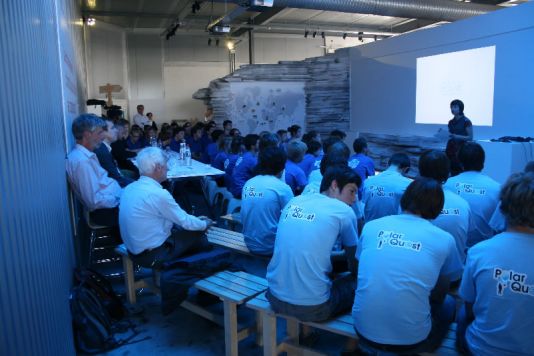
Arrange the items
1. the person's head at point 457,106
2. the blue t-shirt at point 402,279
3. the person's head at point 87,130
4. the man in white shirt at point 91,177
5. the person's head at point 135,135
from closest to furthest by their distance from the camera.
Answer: the blue t-shirt at point 402,279, the man in white shirt at point 91,177, the person's head at point 87,130, the person's head at point 457,106, the person's head at point 135,135

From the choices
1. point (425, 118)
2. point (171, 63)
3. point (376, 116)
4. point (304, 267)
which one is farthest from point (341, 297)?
point (171, 63)

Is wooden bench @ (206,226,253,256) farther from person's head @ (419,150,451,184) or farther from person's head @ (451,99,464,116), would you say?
person's head @ (451,99,464,116)

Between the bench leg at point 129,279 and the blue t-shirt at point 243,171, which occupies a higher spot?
the blue t-shirt at point 243,171

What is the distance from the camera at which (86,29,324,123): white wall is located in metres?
13.5

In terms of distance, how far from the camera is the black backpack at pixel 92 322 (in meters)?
2.80

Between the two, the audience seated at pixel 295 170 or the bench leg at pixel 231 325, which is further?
the audience seated at pixel 295 170

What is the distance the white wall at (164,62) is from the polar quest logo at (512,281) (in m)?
13.4

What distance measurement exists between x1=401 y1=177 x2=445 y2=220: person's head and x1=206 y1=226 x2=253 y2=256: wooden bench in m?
1.64

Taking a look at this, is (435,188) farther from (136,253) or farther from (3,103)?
(136,253)

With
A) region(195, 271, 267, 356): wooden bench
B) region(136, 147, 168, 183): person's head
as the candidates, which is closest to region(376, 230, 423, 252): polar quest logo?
region(195, 271, 267, 356): wooden bench

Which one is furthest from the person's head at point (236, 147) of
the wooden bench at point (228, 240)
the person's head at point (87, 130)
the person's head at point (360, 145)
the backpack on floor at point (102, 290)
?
the backpack on floor at point (102, 290)

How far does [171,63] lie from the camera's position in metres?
14.7

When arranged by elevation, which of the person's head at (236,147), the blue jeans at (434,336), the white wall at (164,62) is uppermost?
the white wall at (164,62)

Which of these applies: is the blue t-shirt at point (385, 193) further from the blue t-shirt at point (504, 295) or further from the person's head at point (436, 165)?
the blue t-shirt at point (504, 295)
